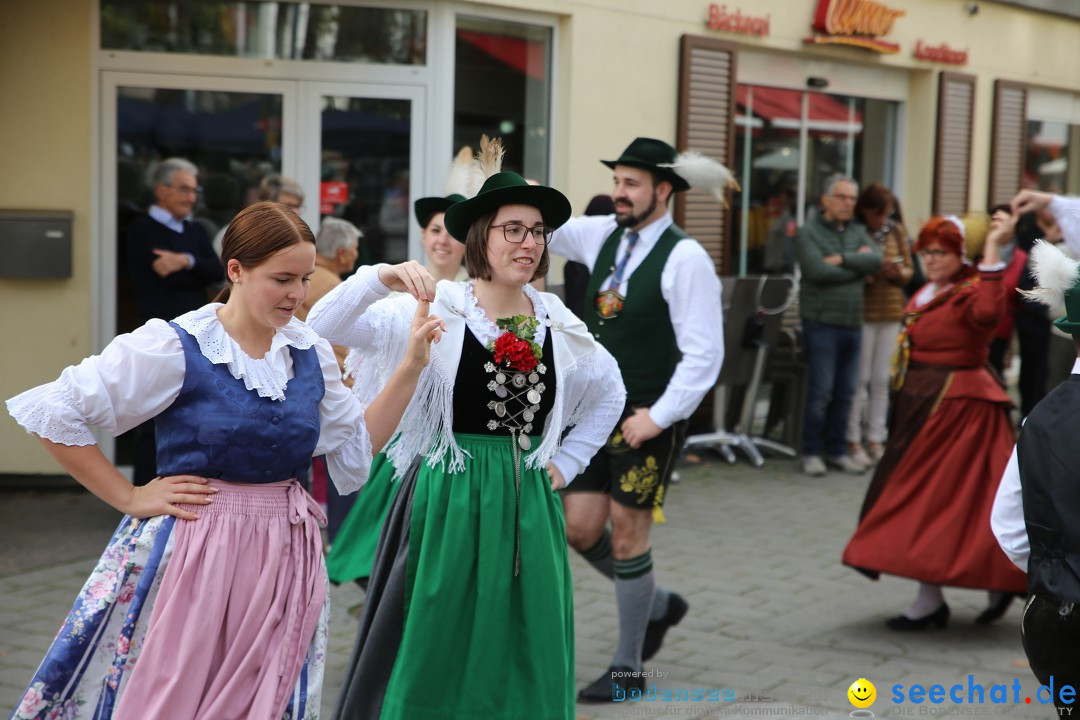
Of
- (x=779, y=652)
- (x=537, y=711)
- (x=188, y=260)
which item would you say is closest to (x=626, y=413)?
(x=779, y=652)

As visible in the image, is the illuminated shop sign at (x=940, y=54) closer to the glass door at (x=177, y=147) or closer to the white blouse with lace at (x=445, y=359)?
the glass door at (x=177, y=147)

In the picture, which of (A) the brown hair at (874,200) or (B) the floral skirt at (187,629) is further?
(A) the brown hair at (874,200)

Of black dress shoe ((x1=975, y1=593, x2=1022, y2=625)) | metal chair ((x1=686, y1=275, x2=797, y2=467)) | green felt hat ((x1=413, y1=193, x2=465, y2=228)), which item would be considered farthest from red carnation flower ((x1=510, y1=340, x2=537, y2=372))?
metal chair ((x1=686, y1=275, x2=797, y2=467))

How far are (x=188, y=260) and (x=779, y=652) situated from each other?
Answer: 3.85 m

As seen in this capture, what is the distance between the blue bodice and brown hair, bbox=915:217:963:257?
3.93 meters

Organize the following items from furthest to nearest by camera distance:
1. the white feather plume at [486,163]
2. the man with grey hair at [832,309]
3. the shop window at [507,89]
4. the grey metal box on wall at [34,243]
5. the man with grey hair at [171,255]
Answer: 1. the man with grey hair at [832,309]
2. the shop window at [507,89]
3. the grey metal box on wall at [34,243]
4. the man with grey hair at [171,255]
5. the white feather plume at [486,163]

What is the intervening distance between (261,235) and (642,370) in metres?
2.29

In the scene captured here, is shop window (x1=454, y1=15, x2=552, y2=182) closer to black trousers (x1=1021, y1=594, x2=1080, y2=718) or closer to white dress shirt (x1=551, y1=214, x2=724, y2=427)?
white dress shirt (x1=551, y1=214, x2=724, y2=427)

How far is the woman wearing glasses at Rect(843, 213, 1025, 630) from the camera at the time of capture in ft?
19.8

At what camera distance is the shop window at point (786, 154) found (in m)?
11.5

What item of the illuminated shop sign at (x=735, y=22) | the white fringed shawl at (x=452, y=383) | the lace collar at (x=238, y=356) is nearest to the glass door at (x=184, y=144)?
the illuminated shop sign at (x=735, y=22)

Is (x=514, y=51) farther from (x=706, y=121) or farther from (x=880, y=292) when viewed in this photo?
(x=880, y=292)

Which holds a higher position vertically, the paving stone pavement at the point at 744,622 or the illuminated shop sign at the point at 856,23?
the illuminated shop sign at the point at 856,23

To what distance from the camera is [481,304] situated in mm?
4082
